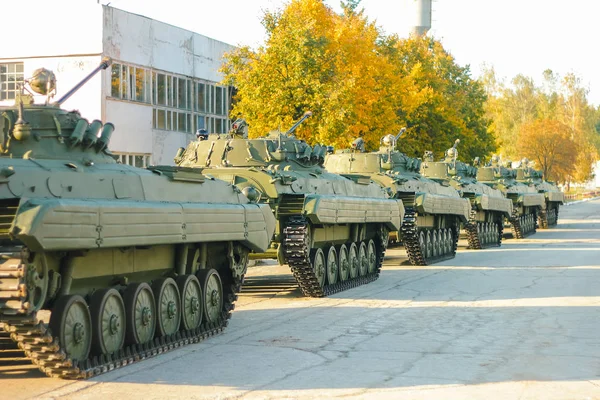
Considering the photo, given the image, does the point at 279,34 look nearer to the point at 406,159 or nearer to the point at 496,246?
the point at 406,159

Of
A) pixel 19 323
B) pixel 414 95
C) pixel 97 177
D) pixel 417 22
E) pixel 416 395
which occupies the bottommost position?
pixel 416 395

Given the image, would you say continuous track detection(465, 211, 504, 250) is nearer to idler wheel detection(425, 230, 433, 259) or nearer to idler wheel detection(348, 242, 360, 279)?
idler wheel detection(425, 230, 433, 259)

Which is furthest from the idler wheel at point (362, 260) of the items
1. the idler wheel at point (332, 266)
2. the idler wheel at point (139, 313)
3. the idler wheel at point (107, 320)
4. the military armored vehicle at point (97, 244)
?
the idler wheel at point (107, 320)

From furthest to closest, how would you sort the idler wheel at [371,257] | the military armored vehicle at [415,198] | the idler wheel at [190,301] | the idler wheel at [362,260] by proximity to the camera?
the military armored vehicle at [415,198] → the idler wheel at [371,257] → the idler wheel at [362,260] → the idler wheel at [190,301]

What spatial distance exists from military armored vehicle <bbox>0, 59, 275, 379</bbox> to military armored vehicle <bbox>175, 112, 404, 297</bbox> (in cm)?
202

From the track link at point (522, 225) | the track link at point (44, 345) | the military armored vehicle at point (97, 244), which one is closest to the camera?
the track link at point (44, 345)

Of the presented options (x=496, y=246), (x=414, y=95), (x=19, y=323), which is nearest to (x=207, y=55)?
(x=414, y=95)

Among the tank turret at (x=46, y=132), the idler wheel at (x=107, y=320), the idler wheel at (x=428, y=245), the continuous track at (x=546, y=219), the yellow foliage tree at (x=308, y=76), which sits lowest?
the idler wheel at (x=107, y=320)

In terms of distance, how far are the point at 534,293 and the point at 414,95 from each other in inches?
1005

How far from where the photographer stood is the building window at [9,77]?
38969 millimetres

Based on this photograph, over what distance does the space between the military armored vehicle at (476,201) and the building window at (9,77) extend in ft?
49.8

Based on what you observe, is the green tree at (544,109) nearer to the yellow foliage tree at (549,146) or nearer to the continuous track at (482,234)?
the yellow foliage tree at (549,146)

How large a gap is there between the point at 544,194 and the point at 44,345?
43.7 meters

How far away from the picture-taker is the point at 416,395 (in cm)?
1006
